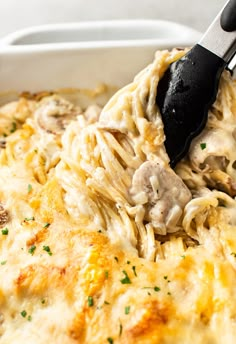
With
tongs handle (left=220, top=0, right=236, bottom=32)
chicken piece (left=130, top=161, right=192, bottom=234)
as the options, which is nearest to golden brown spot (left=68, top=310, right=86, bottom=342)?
chicken piece (left=130, top=161, right=192, bottom=234)

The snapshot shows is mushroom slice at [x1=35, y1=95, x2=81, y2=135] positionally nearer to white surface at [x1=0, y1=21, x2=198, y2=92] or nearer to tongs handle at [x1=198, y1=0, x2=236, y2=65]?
white surface at [x1=0, y1=21, x2=198, y2=92]

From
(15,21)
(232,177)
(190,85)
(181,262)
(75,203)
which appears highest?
(190,85)

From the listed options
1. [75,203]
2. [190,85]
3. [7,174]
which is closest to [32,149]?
[7,174]

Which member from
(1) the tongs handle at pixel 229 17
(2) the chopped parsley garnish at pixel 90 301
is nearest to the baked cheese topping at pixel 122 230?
(2) the chopped parsley garnish at pixel 90 301

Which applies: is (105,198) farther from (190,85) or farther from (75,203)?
(190,85)

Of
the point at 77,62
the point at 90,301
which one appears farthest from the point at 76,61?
the point at 90,301

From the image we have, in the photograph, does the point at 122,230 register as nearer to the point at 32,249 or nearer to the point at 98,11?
the point at 32,249
